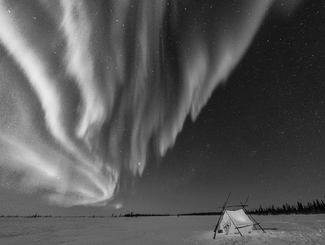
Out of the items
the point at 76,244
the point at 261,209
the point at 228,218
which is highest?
the point at 261,209

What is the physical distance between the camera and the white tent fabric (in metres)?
18.9

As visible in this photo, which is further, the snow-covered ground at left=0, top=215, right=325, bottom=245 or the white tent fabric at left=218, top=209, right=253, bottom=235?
the white tent fabric at left=218, top=209, right=253, bottom=235

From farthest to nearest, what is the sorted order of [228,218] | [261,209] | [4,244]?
[261,209], [228,218], [4,244]

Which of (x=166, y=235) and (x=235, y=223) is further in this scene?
(x=166, y=235)

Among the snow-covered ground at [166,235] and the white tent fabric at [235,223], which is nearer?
the snow-covered ground at [166,235]

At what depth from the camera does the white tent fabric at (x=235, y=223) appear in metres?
18.9

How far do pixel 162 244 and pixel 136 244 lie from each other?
76.5 inches

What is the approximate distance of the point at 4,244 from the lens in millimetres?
16469

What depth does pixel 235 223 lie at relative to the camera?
61.9 feet

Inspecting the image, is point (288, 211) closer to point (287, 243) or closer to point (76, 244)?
point (287, 243)

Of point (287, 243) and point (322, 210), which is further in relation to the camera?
point (322, 210)

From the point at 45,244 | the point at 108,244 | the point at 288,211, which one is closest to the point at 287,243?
the point at 108,244

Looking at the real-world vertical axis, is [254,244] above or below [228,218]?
below

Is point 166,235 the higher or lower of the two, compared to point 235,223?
lower
